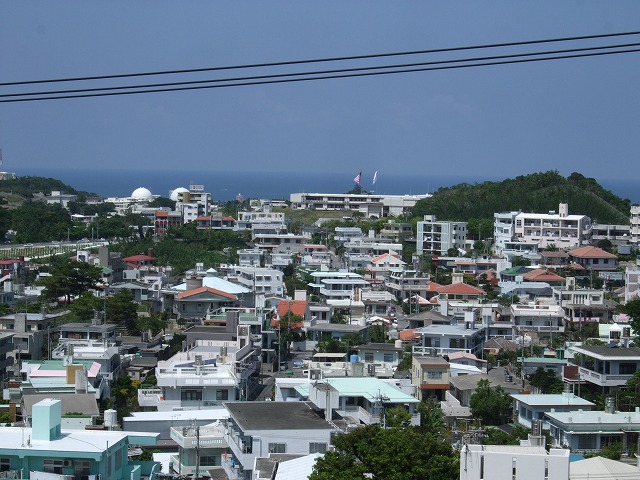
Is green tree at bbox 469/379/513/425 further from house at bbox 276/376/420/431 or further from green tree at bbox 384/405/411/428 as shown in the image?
green tree at bbox 384/405/411/428

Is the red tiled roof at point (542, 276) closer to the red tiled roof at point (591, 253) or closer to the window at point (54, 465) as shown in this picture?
the red tiled roof at point (591, 253)

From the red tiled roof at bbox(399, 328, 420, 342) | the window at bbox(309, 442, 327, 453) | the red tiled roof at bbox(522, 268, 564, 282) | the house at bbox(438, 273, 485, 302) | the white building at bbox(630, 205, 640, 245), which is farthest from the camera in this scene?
the white building at bbox(630, 205, 640, 245)

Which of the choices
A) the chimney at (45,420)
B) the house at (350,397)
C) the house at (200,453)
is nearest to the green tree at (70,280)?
the house at (350,397)

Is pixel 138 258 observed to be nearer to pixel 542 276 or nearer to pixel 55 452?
pixel 542 276

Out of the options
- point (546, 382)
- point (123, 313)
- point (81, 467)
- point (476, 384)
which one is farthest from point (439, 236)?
point (81, 467)

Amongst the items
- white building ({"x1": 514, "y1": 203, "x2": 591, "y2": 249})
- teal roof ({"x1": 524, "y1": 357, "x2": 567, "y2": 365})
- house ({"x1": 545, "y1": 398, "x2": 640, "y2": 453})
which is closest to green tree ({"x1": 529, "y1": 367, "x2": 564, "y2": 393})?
teal roof ({"x1": 524, "y1": 357, "x2": 567, "y2": 365})

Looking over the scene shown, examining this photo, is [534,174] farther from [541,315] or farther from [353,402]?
[353,402]
